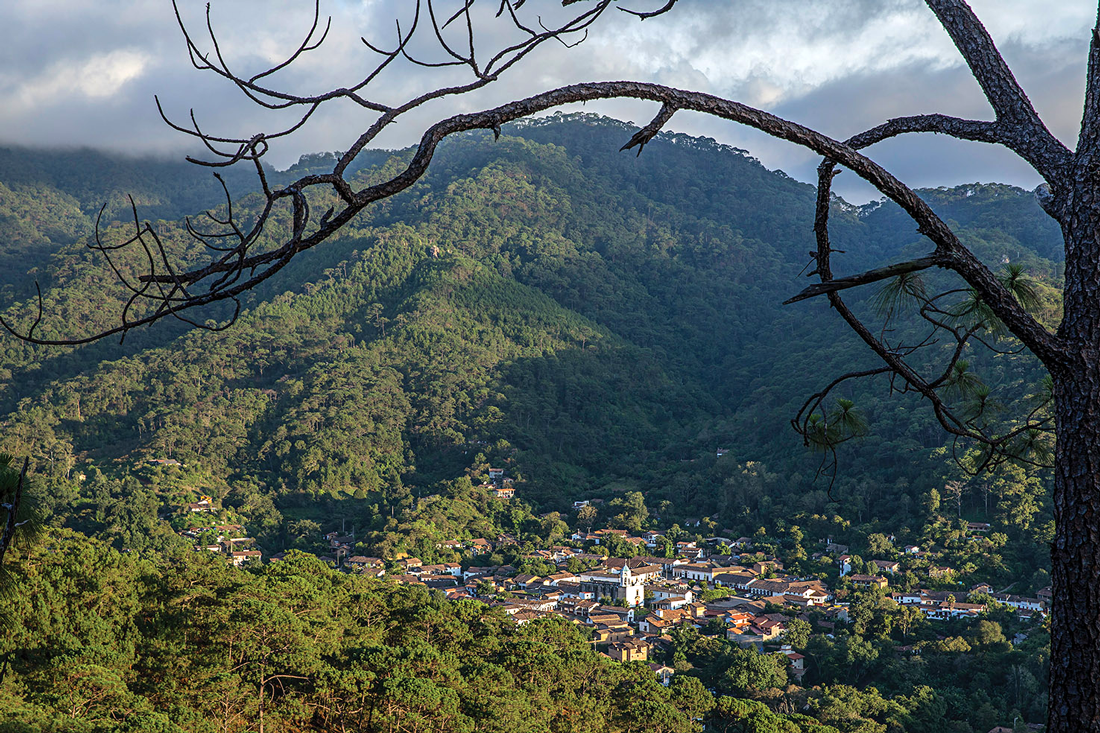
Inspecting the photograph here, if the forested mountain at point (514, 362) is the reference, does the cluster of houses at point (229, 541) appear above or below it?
below

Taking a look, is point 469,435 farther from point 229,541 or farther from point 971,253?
point 971,253

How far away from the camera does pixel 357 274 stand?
46875 mm

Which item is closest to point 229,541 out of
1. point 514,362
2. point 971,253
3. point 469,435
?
point 469,435

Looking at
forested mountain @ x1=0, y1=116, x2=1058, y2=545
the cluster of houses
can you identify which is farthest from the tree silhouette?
the cluster of houses

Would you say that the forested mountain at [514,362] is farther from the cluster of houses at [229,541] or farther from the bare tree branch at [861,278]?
the bare tree branch at [861,278]

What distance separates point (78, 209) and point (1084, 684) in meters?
76.4

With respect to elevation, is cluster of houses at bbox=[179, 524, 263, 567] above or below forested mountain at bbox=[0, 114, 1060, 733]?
below

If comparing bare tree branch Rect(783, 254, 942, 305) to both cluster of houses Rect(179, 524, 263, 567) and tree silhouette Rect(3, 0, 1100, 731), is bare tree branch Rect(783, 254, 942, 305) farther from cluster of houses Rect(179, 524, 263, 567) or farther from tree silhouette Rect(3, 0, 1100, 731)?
cluster of houses Rect(179, 524, 263, 567)

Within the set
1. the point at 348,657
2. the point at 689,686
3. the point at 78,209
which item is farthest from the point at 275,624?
the point at 78,209

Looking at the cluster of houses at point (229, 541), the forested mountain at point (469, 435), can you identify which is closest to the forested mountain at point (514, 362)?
the forested mountain at point (469, 435)

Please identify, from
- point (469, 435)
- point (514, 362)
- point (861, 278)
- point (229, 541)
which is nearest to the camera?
point (861, 278)

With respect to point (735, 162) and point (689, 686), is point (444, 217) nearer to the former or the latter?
point (735, 162)

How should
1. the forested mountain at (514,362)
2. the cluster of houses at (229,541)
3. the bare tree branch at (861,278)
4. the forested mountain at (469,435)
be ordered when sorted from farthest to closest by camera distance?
the forested mountain at (514,362) → the cluster of houses at (229,541) → the forested mountain at (469,435) → the bare tree branch at (861,278)

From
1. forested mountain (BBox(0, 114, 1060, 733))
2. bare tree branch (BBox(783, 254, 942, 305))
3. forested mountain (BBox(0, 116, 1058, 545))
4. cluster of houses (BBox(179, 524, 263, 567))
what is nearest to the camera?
bare tree branch (BBox(783, 254, 942, 305))
